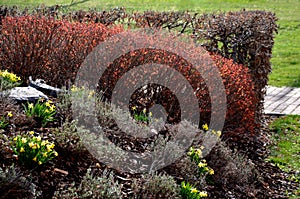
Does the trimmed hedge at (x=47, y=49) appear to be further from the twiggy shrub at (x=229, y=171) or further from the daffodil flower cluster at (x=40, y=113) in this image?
the twiggy shrub at (x=229, y=171)

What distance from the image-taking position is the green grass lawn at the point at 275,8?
13.3 m

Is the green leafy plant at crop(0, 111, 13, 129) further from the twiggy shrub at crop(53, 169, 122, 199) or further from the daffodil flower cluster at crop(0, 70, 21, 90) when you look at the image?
the twiggy shrub at crop(53, 169, 122, 199)

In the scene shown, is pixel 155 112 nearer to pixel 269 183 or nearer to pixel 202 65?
pixel 202 65

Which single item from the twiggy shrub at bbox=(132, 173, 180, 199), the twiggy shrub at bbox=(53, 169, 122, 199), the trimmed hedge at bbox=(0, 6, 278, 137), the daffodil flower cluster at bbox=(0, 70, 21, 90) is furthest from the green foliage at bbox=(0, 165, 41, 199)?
the trimmed hedge at bbox=(0, 6, 278, 137)

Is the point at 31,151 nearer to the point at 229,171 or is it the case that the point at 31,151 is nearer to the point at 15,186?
the point at 15,186

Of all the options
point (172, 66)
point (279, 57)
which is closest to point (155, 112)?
point (172, 66)

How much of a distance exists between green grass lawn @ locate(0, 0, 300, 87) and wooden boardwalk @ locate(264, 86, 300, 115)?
681 millimetres

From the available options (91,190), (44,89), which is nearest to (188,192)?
(91,190)

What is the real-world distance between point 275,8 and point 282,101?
576 inches

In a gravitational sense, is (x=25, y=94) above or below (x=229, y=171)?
above

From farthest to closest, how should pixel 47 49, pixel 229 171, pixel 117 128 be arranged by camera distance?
pixel 47 49 → pixel 229 171 → pixel 117 128

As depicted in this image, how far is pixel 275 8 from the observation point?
78.6 feet

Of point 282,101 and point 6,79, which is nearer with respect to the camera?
point 6,79

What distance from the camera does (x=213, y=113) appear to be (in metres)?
6.50
